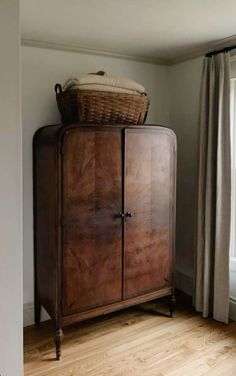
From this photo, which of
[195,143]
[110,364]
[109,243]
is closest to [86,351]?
[110,364]

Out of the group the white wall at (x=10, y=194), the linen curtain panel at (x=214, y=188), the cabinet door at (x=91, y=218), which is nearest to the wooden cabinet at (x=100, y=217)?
the cabinet door at (x=91, y=218)

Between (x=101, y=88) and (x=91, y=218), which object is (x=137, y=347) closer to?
(x=91, y=218)

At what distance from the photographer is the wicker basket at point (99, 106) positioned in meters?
2.38

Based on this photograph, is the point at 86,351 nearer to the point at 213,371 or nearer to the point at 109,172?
the point at 213,371

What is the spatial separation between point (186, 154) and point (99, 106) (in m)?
1.17

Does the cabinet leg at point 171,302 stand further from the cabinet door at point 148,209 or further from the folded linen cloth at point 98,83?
the folded linen cloth at point 98,83

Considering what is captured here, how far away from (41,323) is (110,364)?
770 millimetres

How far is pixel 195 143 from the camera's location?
10.4ft

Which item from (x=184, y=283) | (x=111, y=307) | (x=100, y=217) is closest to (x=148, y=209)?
(x=100, y=217)

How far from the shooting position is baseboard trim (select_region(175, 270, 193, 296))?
3297mm

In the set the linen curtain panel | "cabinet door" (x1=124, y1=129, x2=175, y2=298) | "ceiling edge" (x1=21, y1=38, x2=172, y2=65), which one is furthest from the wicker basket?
the linen curtain panel

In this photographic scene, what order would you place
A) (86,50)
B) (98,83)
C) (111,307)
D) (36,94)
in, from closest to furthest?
(98,83), (111,307), (36,94), (86,50)

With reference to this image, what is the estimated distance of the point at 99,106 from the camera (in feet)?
7.98

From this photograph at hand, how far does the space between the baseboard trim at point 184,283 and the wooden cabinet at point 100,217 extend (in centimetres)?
52
